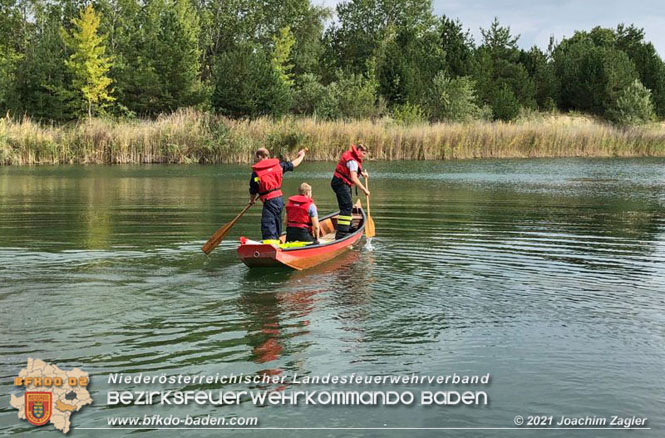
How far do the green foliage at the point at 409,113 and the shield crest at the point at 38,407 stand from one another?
44186 mm

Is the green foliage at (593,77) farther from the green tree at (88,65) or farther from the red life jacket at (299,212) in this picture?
the red life jacket at (299,212)

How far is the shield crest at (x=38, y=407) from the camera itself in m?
5.70

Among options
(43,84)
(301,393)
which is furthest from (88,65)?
(301,393)

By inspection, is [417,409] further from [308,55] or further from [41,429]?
[308,55]

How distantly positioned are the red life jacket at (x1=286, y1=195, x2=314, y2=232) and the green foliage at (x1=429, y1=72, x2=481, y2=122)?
45159 mm

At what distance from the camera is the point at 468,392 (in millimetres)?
6230

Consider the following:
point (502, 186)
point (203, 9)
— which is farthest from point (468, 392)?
point (203, 9)

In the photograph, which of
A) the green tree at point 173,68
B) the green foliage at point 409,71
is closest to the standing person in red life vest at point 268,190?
the green tree at point 173,68

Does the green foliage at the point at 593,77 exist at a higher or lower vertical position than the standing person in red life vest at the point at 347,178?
higher

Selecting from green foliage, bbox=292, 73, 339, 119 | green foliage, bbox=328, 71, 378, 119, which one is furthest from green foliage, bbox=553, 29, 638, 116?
green foliage, bbox=292, 73, 339, 119

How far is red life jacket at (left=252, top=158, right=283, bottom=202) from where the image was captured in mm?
11797

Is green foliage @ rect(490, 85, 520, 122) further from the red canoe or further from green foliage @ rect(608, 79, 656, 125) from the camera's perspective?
the red canoe

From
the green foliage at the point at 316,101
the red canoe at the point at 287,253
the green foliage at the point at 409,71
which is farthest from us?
the green foliage at the point at 409,71

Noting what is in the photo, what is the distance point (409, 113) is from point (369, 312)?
45.4 m
